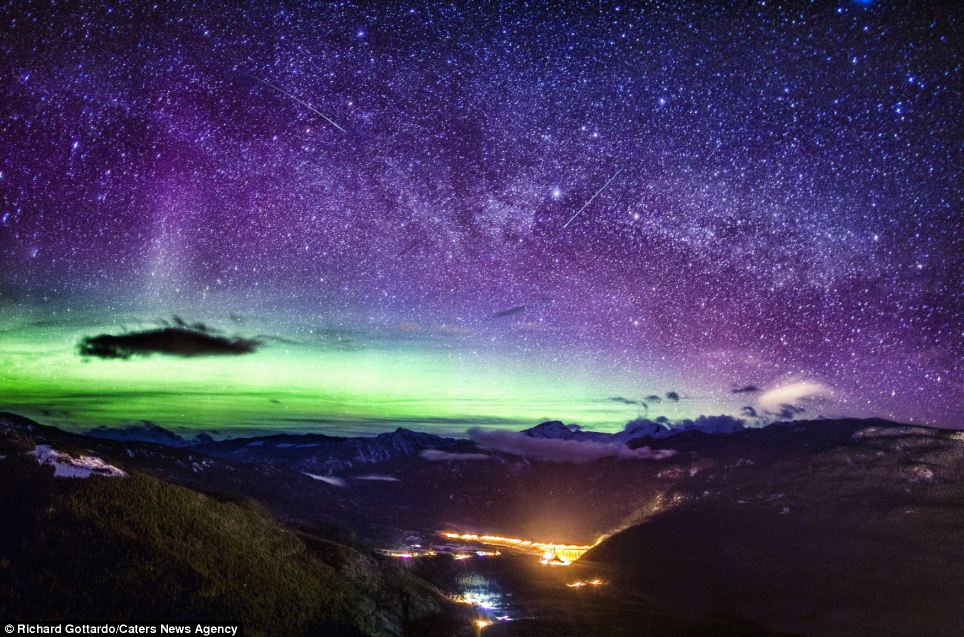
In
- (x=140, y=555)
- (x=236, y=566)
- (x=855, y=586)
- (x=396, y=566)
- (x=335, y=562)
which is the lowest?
(x=855, y=586)

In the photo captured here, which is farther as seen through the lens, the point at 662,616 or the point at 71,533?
the point at 662,616

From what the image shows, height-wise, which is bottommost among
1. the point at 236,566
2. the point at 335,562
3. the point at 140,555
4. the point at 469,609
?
the point at 469,609

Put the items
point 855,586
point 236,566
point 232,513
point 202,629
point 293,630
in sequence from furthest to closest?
1. point 855,586
2. point 232,513
3. point 236,566
4. point 293,630
5. point 202,629

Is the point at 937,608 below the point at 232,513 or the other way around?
below

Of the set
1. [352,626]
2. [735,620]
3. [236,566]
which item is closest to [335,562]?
[352,626]

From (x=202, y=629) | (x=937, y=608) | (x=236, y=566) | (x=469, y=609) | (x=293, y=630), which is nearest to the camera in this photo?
(x=202, y=629)

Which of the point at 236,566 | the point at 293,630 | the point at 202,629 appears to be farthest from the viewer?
the point at 236,566

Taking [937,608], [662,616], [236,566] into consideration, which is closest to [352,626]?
[236,566]

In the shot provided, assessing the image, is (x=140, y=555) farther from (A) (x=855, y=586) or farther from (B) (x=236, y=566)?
(A) (x=855, y=586)

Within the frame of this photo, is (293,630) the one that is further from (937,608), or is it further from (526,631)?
(937,608)
